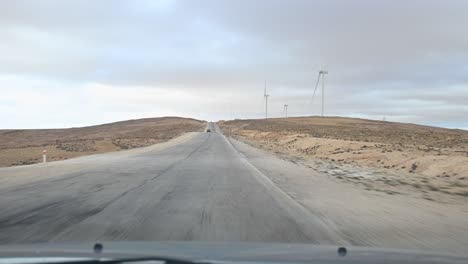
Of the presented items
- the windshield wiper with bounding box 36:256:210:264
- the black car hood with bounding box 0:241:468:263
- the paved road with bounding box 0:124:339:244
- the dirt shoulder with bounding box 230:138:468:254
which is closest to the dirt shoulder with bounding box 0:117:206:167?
the paved road with bounding box 0:124:339:244

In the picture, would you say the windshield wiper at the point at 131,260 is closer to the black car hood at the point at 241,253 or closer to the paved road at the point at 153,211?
the black car hood at the point at 241,253

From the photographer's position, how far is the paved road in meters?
7.72

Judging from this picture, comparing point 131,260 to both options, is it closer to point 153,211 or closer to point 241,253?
point 241,253

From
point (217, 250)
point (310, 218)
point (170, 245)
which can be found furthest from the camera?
point (310, 218)

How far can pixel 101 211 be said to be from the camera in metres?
10.1

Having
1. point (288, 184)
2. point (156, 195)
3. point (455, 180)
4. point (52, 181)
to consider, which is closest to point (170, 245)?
point (156, 195)

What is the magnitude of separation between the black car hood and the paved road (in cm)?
281

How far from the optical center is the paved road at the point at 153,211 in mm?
7719

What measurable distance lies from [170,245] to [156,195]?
806 centimetres

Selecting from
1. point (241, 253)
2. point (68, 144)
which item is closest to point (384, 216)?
point (241, 253)

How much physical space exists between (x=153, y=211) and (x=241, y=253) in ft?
20.6

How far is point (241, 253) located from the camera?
4.07m

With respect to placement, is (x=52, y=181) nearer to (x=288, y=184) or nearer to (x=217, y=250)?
(x=288, y=184)

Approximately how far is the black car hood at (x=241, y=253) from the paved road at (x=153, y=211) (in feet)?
9.20
